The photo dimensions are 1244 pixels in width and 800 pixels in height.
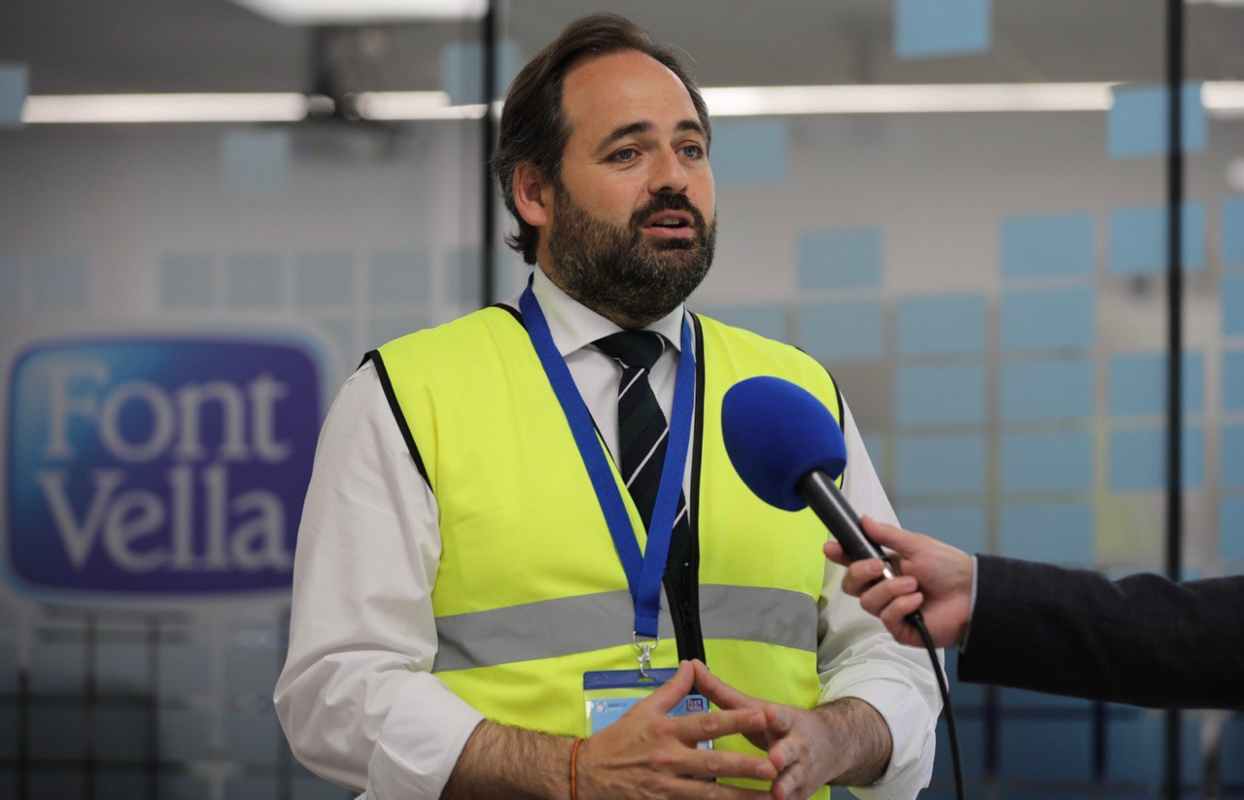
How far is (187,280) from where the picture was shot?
389 cm

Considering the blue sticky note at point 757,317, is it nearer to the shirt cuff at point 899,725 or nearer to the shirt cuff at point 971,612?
the shirt cuff at point 899,725

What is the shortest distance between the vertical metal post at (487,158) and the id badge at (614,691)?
2221 mm

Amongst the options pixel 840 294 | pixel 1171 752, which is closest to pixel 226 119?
pixel 840 294

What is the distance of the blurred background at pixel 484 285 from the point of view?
3611 mm

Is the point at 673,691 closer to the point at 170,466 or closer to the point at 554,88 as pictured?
the point at 554,88

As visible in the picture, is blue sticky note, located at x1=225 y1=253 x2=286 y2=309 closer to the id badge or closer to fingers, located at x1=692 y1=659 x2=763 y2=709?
the id badge

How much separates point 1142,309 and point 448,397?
2.39 m

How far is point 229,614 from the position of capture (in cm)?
382

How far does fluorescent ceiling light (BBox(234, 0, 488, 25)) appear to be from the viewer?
3.86m

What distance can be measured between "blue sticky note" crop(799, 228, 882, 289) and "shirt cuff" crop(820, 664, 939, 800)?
1998 mm

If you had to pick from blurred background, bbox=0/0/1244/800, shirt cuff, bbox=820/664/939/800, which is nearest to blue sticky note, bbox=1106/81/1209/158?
blurred background, bbox=0/0/1244/800

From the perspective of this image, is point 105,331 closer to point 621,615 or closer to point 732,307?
point 732,307

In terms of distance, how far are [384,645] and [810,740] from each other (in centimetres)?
50

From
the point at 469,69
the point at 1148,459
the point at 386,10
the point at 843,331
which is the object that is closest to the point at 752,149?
the point at 843,331
